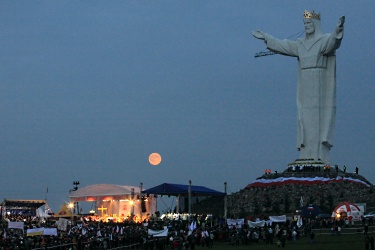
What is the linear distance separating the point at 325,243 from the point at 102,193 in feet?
77.0

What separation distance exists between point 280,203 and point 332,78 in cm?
1578

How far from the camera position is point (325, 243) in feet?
149

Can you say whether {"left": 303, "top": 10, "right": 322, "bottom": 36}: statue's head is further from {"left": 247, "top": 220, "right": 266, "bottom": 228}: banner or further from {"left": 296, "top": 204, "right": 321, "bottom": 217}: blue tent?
{"left": 247, "top": 220, "right": 266, "bottom": 228}: banner

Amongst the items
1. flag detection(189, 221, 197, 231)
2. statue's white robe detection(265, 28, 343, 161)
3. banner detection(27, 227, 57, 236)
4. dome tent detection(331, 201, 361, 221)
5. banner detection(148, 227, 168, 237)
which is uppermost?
statue's white robe detection(265, 28, 343, 161)

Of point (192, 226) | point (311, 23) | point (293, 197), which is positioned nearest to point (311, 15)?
point (311, 23)

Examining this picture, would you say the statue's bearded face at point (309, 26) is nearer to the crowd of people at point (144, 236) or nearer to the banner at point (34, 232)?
the crowd of people at point (144, 236)

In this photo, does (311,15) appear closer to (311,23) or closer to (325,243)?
(311,23)

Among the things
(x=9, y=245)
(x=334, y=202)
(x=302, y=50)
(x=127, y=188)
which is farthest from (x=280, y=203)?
(x=9, y=245)

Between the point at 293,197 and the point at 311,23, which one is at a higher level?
the point at 311,23

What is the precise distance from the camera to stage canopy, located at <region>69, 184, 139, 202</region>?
64.0 m

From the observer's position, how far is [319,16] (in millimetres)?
73375

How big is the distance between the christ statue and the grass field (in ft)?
80.4

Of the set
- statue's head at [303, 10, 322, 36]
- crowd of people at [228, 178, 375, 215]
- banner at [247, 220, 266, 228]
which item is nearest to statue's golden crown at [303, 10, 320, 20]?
statue's head at [303, 10, 322, 36]

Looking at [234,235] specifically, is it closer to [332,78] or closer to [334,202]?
[334,202]
